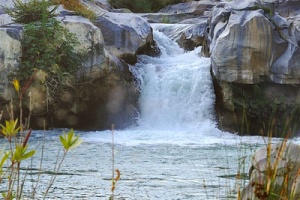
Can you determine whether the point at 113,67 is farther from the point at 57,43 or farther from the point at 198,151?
the point at 198,151

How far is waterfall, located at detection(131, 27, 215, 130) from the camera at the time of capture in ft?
47.1

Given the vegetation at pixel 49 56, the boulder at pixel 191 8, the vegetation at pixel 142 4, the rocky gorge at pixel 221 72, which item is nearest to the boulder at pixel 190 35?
the rocky gorge at pixel 221 72

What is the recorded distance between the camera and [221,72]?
13.8 metres

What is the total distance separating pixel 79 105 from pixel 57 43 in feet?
4.76

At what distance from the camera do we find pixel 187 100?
14.5 m

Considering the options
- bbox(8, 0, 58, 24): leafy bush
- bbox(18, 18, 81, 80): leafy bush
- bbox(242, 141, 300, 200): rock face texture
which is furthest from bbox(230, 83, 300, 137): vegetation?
bbox(242, 141, 300, 200): rock face texture

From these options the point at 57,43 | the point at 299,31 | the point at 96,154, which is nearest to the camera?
the point at 96,154

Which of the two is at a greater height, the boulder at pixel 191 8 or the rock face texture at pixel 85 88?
the boulder at pixel 191 8

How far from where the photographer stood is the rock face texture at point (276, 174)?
2814mm

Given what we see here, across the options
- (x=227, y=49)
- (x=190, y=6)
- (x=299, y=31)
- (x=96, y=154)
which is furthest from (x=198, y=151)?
(x=190, y=6)

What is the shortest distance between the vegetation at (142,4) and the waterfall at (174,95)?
928 centimetres

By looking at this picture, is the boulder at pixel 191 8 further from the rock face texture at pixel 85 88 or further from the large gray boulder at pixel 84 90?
the large gray boulder at pixel 84 90

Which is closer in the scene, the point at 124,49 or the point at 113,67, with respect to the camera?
the point at 113,67

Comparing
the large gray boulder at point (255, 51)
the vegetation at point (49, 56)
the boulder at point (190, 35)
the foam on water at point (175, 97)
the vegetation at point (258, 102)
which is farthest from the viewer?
the boulder at point (190, 35)
